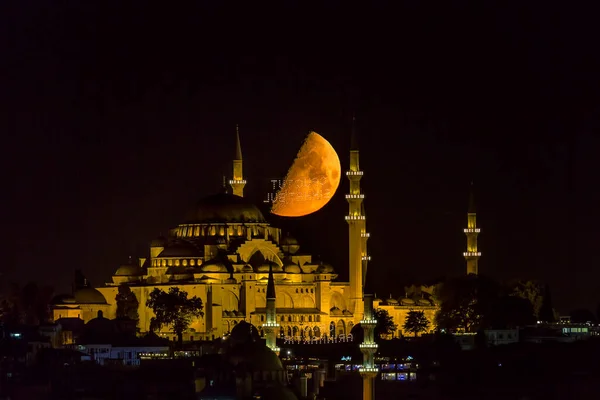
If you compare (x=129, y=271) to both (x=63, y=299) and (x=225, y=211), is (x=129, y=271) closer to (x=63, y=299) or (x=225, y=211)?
(x=63, y=299)

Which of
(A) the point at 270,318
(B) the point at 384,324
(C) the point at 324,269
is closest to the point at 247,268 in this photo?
(C) the point at 324,269

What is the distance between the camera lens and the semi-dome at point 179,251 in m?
97.3

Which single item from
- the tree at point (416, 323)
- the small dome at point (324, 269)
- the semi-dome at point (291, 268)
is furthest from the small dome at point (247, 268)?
the tree at point (416, 323)

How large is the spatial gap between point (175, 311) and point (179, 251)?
6.41m

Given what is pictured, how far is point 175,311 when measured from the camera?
91.3 metres

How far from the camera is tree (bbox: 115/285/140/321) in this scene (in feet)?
310

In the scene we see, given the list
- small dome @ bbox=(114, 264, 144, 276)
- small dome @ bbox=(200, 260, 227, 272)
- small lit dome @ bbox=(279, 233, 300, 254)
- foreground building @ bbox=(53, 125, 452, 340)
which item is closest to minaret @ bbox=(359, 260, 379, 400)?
foreground building @ bbox=(53, 125, 452, 340)

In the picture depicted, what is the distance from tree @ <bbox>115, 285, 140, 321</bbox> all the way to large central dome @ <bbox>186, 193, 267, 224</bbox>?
5.96 metres

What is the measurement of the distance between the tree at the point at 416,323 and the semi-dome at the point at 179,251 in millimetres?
8861

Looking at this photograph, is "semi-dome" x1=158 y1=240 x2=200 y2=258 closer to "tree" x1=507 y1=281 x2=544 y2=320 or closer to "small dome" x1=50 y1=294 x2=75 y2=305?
"small dome" x1=50 y1=294 x2=75 y2=305

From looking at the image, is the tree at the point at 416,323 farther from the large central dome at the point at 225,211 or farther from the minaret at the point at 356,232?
the large central dome at the point at 225,211

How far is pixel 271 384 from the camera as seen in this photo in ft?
229

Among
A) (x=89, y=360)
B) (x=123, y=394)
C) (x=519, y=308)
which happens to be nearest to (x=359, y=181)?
(x=519, y=308)

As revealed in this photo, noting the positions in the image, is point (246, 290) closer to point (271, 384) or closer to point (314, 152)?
point (314, 152)
